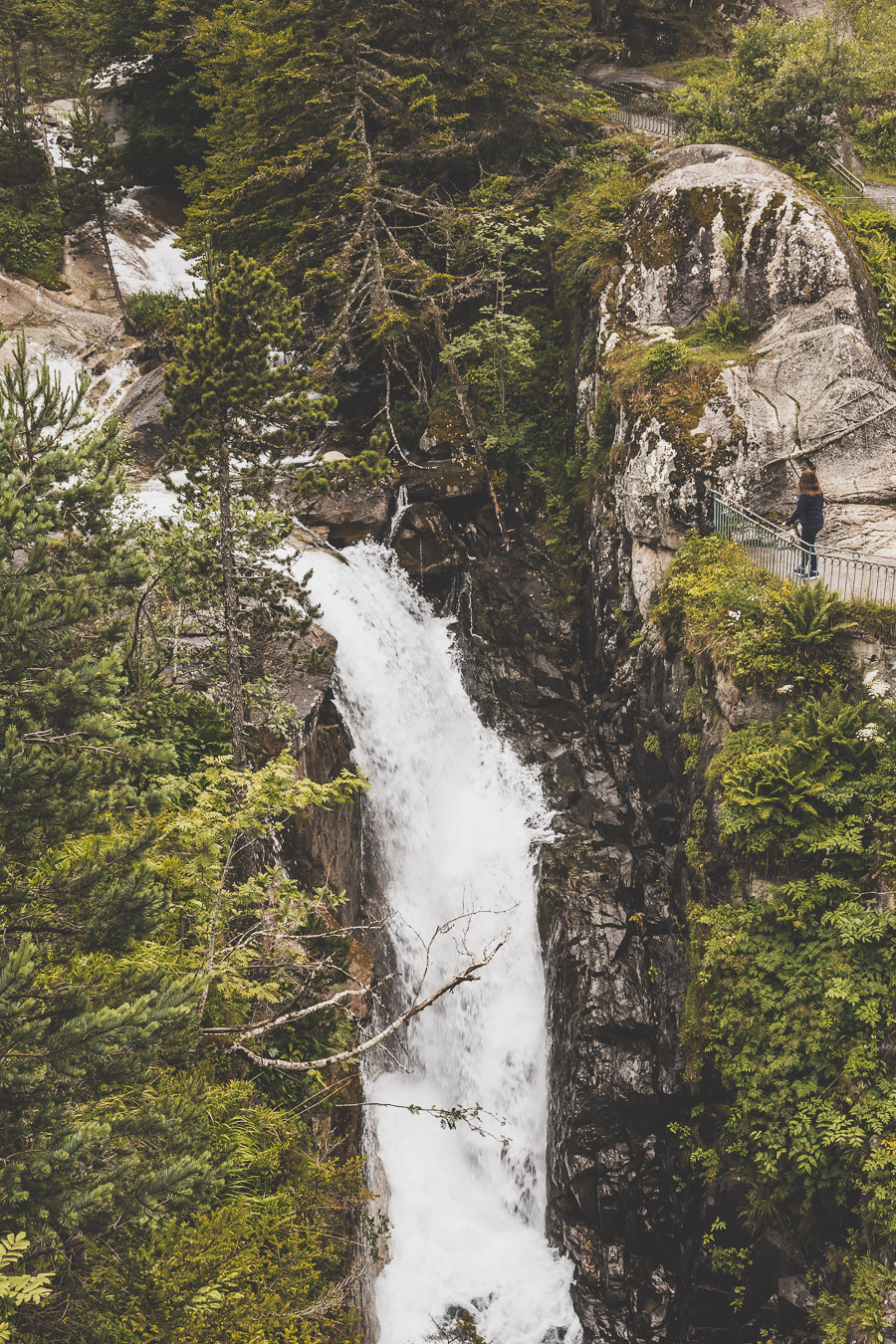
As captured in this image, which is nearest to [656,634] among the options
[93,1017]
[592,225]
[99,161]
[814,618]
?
[814,618]

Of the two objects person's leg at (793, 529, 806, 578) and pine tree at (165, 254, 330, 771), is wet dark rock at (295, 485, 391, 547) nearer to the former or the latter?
pine tree at (165, 254, 330, 771)

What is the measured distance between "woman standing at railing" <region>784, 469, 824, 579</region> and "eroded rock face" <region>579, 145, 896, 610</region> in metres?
1.16

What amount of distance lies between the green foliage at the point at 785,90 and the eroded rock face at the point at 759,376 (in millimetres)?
1971

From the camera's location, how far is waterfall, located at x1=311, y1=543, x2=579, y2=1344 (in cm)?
1186

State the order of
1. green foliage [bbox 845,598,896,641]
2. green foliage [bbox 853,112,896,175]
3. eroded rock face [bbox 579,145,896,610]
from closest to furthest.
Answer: green foliage [bbox 845,598,896,641] → eroded rock face [bbox 579,145,896,610] → green foliage [bbox 853,112,896,175]

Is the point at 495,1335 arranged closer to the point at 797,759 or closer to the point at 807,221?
the point at 797,759

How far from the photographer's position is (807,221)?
15203 millimetres

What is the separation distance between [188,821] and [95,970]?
1.59 m

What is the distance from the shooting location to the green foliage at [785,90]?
56.1 feet

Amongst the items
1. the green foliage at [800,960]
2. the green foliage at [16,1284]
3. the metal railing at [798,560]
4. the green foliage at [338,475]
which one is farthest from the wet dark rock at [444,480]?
the green foliage at [16,1284]

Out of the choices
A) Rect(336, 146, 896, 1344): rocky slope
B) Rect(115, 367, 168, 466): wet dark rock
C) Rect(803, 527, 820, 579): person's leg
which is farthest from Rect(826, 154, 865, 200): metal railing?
Rect(115, 367, 168, 466): wet dark rock

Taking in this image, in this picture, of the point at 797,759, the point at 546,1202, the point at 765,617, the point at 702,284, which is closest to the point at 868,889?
the point at 797,759

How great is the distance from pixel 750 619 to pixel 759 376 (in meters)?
4.96

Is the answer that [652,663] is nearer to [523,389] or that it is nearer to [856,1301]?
[523,389]
